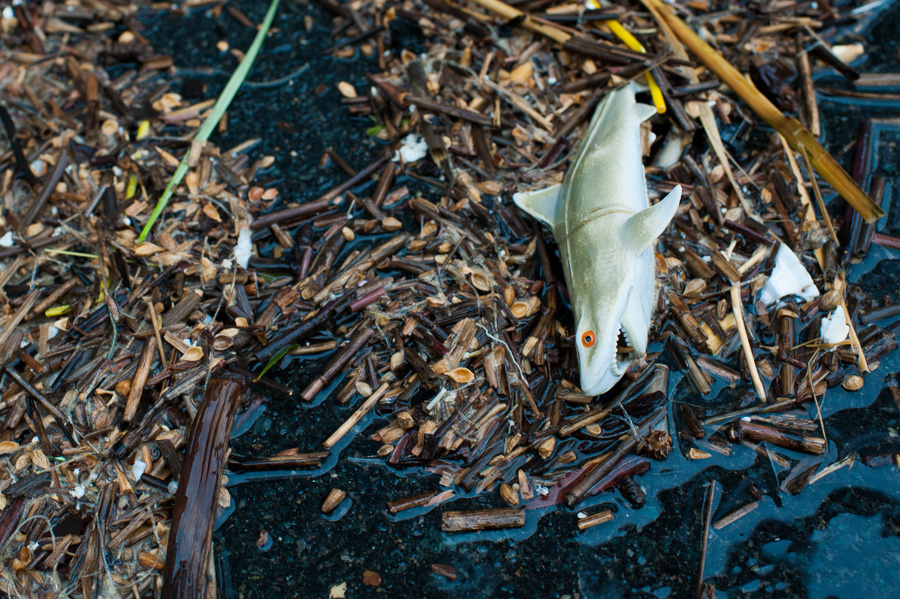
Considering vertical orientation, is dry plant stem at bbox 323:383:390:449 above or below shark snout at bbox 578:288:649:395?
below

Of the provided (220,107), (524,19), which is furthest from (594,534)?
(220,107)

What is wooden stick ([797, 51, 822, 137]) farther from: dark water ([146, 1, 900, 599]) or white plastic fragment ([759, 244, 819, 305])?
dark water ([146, 1, 900, 599])

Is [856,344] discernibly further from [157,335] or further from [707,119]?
[157,335]

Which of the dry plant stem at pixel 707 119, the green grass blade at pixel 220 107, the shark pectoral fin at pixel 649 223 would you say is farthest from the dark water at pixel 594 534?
the green grass blade at pixel 220 107

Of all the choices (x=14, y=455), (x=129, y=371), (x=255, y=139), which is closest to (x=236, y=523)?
(x=129, y=371)

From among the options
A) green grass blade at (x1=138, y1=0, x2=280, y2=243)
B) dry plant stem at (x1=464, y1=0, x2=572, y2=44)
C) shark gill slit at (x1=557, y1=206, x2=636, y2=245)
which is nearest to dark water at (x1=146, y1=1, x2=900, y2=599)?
shark gill slit at (x1=557, y1=206, x2=636, y2=245)

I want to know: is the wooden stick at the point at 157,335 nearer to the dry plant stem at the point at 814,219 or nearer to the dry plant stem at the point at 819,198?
the dry plant stem at the point at 814,219
